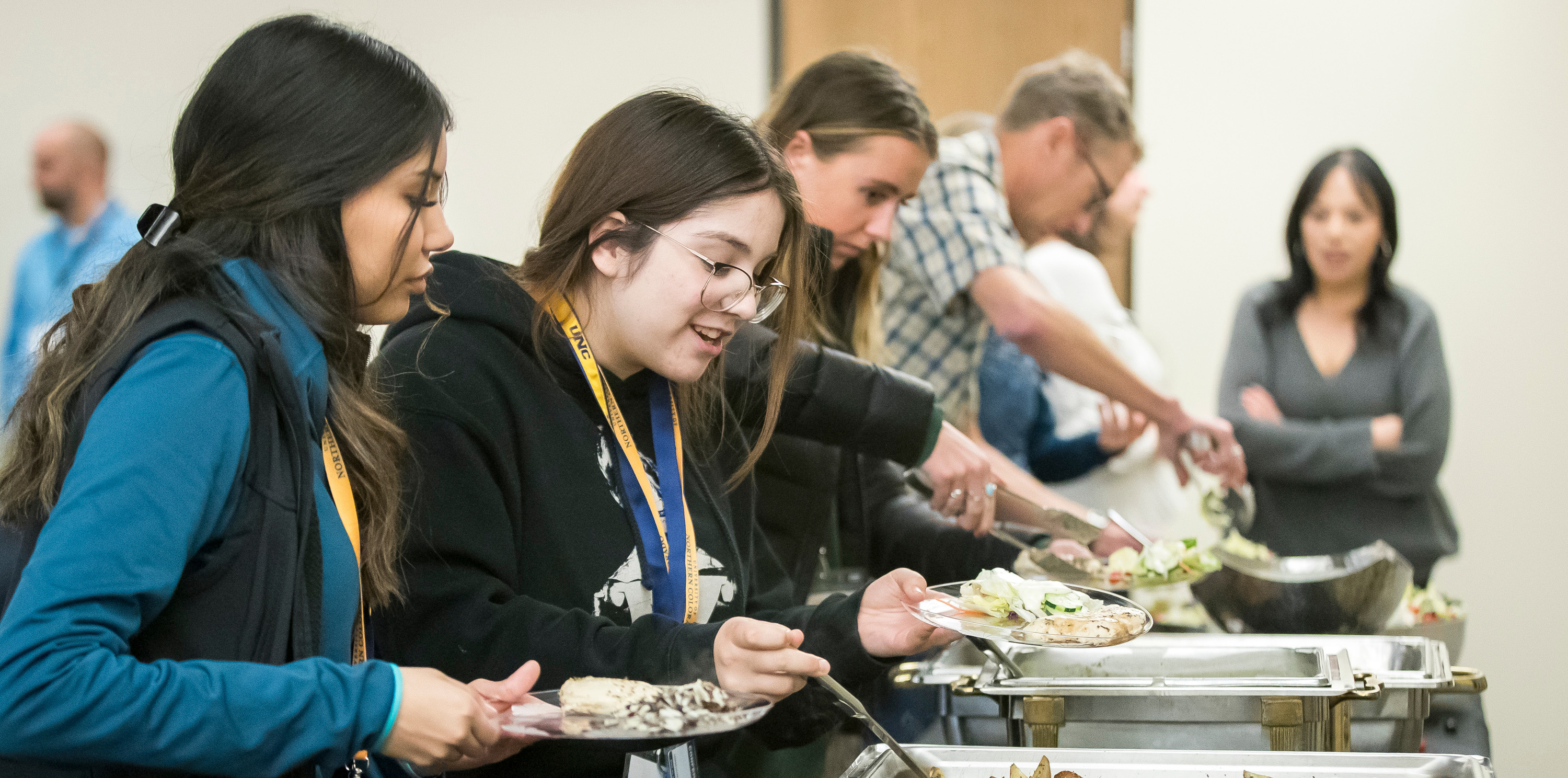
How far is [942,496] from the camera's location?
1549 mm

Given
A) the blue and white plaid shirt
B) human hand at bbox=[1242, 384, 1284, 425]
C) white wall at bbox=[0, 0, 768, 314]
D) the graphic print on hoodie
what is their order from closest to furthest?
1. the graphic print on hoodie
2. the blue and white plaid shirt
3. human hand at bbox=[1242, 384, 1284, 425]
4. white wall at bbox=[0, 0, 768, 314]

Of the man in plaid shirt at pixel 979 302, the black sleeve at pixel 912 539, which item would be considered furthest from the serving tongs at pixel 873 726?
the man in plaid shirt at pixel 979 302

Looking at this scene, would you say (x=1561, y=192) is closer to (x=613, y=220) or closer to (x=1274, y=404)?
(x=1274, y=404)

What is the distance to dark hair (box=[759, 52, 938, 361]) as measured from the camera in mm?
1637

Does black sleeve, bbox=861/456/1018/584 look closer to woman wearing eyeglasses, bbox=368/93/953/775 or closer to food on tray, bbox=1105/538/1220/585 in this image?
food on tray, bbox=1105/538/1220/585

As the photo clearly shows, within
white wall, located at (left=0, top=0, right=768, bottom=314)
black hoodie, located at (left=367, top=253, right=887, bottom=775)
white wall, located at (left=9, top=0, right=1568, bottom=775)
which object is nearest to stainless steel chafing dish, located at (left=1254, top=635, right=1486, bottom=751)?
black hoodie, located at (left=367, top=253, right=887, bottom=775)

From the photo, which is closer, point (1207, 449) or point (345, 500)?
point (345, 500)

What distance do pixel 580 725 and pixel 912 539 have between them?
89 cm

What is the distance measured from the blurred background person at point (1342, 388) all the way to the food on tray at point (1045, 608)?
4.15ft

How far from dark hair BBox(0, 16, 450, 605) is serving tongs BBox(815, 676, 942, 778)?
40cm

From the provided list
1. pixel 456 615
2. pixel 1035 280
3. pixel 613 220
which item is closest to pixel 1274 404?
pixel 1035 280

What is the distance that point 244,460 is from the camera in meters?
0.77

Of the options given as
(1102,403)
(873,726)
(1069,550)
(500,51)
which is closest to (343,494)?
(873,726)

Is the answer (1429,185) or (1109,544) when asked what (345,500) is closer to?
(1109,544)
